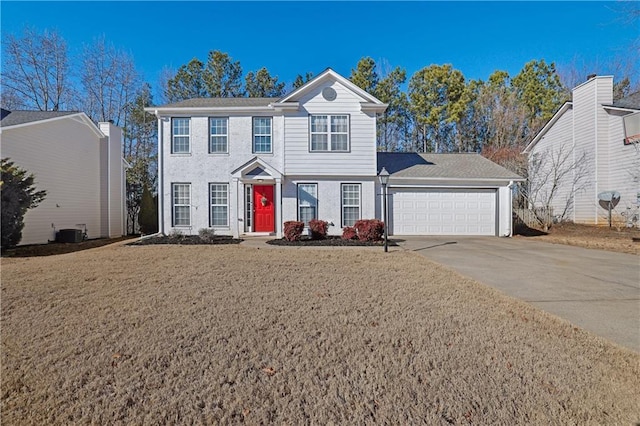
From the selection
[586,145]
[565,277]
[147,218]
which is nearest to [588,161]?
[586,145]

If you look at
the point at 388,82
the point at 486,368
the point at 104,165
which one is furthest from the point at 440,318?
the point at 388,82

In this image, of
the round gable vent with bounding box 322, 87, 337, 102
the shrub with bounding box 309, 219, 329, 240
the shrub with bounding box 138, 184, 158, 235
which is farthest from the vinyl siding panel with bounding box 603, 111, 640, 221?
the shrub with bounding box 138, 184, 158, 235

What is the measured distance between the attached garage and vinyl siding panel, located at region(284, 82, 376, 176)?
5.84 ft

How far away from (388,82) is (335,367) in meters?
26.1

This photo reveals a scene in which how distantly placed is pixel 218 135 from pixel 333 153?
4.82 meters

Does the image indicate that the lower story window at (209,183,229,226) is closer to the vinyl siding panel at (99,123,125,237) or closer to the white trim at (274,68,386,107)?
the white trim at (274,68,386,107)

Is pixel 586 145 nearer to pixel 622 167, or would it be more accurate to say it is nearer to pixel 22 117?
pixel 622 167

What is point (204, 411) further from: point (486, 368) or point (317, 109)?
point (317, 109)

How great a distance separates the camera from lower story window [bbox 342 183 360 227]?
44.0ft

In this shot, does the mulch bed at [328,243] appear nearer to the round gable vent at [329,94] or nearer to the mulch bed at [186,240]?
the mulch bed at [186,240]

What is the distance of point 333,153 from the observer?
1326 cm

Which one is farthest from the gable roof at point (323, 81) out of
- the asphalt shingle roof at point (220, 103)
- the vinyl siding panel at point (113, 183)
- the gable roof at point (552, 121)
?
the gable roof at point (552, 121)

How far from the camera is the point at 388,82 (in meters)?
25.6

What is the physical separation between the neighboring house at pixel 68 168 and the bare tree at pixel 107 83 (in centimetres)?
798
